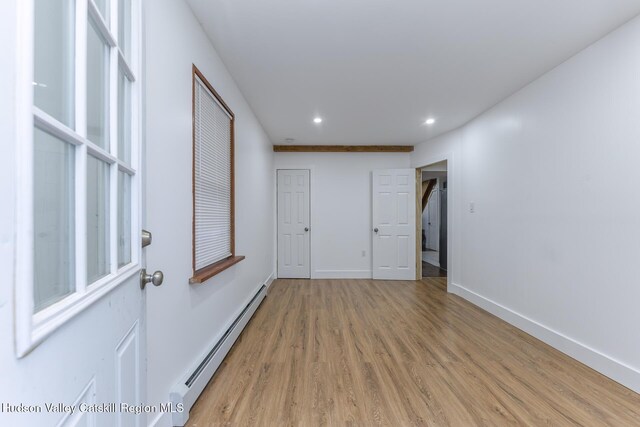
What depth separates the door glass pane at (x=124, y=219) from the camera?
0.82m

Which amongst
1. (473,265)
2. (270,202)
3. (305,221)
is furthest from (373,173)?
(473,265)

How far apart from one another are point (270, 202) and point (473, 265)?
3.13 m

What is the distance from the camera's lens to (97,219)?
27.7 inches

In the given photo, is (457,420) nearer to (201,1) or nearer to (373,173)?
(201,1)

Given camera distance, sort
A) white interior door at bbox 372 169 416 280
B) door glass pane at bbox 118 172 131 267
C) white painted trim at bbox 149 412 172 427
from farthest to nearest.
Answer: white interior door at bbox 372 169 416 280, white painted trim at bbox 149 412 172 427, door glass pane at bbox 118 172 131 267

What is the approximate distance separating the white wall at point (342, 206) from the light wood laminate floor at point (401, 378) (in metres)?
1.96

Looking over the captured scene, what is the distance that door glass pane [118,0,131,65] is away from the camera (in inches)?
32.7

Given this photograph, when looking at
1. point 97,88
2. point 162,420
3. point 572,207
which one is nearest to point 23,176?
point 97,88

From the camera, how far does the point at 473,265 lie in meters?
3.57

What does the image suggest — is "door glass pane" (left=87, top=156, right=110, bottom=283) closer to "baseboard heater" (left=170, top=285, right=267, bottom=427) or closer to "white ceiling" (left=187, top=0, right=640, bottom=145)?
"baseboard heater" (left=170, top=285, right=267, bottom=427)

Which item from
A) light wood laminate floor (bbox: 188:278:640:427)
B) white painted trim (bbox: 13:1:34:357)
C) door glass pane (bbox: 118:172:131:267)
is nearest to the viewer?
white painted trim (bbox: 13:1:34:357)

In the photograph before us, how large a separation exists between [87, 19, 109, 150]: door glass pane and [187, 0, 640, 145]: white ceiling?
1.21 meters

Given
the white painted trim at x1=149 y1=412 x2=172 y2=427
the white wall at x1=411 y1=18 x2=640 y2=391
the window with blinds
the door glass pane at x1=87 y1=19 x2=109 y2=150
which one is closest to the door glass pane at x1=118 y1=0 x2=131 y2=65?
the door glass pane at x1=87 y1=19 x2=109 y2=150

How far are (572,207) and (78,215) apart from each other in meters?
3.06
